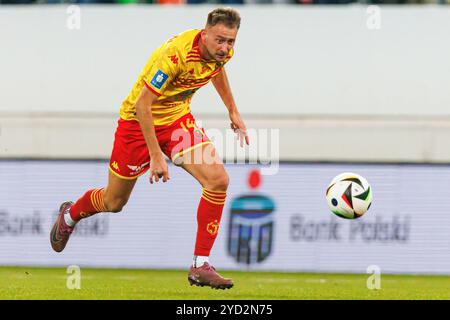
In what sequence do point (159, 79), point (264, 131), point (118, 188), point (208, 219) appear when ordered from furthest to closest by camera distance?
point (264, 131) → point (118, 188) → point (208, 219) → point (159, 79)

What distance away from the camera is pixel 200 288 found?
350 inches

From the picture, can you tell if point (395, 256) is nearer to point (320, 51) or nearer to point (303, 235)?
point (303, 235)

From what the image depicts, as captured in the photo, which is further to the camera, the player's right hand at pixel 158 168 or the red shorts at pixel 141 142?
the red shorts at pixel 141 142

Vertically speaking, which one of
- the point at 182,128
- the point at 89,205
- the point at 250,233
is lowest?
the point at 250,233

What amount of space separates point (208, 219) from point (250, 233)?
4.88 metres

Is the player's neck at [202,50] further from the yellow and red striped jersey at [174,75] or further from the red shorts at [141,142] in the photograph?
the red shorts at [141,142]

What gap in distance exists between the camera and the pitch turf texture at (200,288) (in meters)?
8.36

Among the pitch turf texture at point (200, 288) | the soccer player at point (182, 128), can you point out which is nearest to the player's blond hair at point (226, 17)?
the soccer player at point (182, 128)

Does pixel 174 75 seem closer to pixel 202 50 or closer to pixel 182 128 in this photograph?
pixel 202 50

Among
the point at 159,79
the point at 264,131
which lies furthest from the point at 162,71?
the point at 264,131

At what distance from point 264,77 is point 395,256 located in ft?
14.3

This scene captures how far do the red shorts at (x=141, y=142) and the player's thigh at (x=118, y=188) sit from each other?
0.05m

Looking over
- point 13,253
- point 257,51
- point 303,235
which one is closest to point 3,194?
point 13,253

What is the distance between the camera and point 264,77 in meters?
16.1
